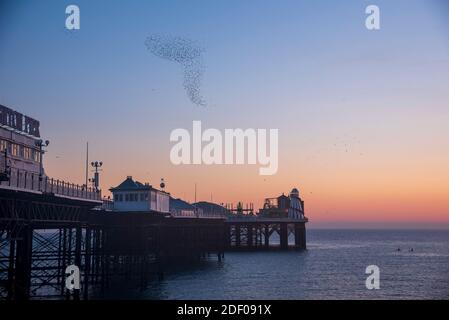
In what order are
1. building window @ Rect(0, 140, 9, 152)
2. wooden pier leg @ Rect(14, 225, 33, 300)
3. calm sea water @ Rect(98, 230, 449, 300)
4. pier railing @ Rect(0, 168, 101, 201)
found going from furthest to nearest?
1. calm sea water @ Rect(98, 230, 449, 300)
2. building window @ Rect(0, 140, 9, 152)
3. wooden pier leg @ Rect(14, 225, 33, 300)
4. pier railing @ Rect(0, 168, 101, 201)

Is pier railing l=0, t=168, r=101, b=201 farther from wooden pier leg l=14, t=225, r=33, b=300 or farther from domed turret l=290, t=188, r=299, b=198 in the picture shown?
domed turret l=290, t=188, r=299, b=198

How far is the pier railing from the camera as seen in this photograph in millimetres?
42906

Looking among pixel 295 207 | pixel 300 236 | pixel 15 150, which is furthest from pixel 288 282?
pixel 295 207

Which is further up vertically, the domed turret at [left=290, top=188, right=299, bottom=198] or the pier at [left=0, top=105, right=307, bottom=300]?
the domed turret at [left=290, top=188, right=299, bottom=198]

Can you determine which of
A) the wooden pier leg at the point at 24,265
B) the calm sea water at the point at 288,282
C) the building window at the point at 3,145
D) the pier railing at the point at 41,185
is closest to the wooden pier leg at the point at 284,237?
the calm sea water at the point at 288,282

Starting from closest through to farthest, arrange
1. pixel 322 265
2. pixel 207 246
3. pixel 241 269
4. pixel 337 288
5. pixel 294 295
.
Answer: pixel 294 295 → pixel 337 288 → pixel 241 269 → pixel 322 265 → pixel 207 246

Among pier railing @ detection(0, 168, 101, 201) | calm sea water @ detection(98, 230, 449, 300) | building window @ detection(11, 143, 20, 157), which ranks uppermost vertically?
building window @ detection(11, 143, 20, 157)

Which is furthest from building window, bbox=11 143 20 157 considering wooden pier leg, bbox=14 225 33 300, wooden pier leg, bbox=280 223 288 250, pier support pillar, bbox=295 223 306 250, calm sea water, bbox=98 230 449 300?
pier support pillar, bbox=295 223 306 250

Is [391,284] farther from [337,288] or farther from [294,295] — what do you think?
[294,295]
